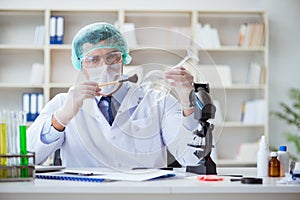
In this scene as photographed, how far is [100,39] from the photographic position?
2266mm

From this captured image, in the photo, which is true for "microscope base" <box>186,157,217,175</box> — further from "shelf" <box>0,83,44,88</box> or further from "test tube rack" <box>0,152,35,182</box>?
"shelf" <box>0,83,44,88</box>

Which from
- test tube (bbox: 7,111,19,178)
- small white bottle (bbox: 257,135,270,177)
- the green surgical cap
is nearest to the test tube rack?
test tube (bbox: 7,111,19,178)

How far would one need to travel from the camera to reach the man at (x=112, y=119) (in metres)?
2.08

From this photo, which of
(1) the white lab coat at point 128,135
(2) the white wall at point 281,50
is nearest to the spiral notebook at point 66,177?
(1) the white lab coat at point 128,135

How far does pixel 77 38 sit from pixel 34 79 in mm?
2860

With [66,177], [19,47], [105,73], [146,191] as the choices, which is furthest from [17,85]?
[146,191]

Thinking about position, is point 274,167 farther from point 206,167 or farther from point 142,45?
point 142,45

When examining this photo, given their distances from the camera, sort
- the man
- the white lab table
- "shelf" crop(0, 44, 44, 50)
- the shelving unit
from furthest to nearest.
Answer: the shelving unit → "shelf" crop(0, 44, 44, 50) → the man → the white lab table

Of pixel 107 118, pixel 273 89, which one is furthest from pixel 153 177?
pixel 273 89

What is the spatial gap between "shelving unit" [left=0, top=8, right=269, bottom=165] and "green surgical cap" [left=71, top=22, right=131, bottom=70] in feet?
9.14

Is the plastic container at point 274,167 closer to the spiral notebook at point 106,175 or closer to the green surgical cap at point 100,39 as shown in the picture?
the spiral notebook at point 106,175

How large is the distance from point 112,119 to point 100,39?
1.00 ft

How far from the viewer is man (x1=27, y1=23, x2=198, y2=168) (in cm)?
208

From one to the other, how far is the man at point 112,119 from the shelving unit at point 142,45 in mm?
2882
